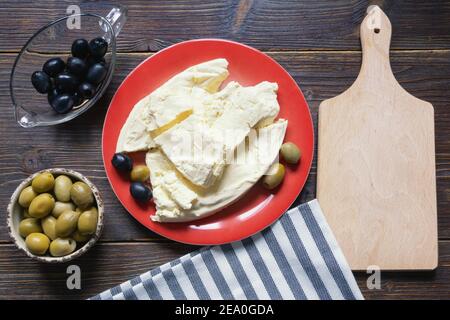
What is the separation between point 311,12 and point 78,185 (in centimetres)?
73

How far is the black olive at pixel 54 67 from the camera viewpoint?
48.9 inches

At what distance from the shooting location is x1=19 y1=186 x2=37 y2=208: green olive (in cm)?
120

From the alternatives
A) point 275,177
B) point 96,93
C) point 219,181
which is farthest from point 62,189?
point 275,177

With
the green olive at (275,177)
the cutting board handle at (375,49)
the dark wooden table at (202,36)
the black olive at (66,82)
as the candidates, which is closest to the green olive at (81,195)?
the dark wooden table at (202,36)

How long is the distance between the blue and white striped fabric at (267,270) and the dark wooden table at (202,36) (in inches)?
2.2

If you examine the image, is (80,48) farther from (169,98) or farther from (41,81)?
(169,98)

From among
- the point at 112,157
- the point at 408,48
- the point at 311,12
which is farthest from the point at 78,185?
the point at 408,48

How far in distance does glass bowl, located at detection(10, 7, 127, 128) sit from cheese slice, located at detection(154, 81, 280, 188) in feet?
0.87

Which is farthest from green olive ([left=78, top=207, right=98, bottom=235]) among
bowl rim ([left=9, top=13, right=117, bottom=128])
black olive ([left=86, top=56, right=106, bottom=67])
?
black olive ([left=86, top=56, right=106, bottom=67])

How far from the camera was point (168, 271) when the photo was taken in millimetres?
1298

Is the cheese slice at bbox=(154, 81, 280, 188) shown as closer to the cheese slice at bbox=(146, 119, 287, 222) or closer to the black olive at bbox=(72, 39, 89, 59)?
the cheese slice at bbox=(146, 119, 287, 222)

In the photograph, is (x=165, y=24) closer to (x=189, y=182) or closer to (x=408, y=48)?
(x=189, y=182)

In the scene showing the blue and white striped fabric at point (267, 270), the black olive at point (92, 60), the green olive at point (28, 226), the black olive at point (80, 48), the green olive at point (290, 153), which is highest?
the black olive at point (80, 48)

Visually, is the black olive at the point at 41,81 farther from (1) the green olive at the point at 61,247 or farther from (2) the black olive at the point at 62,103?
(1) the green olive at the point at 61,247
